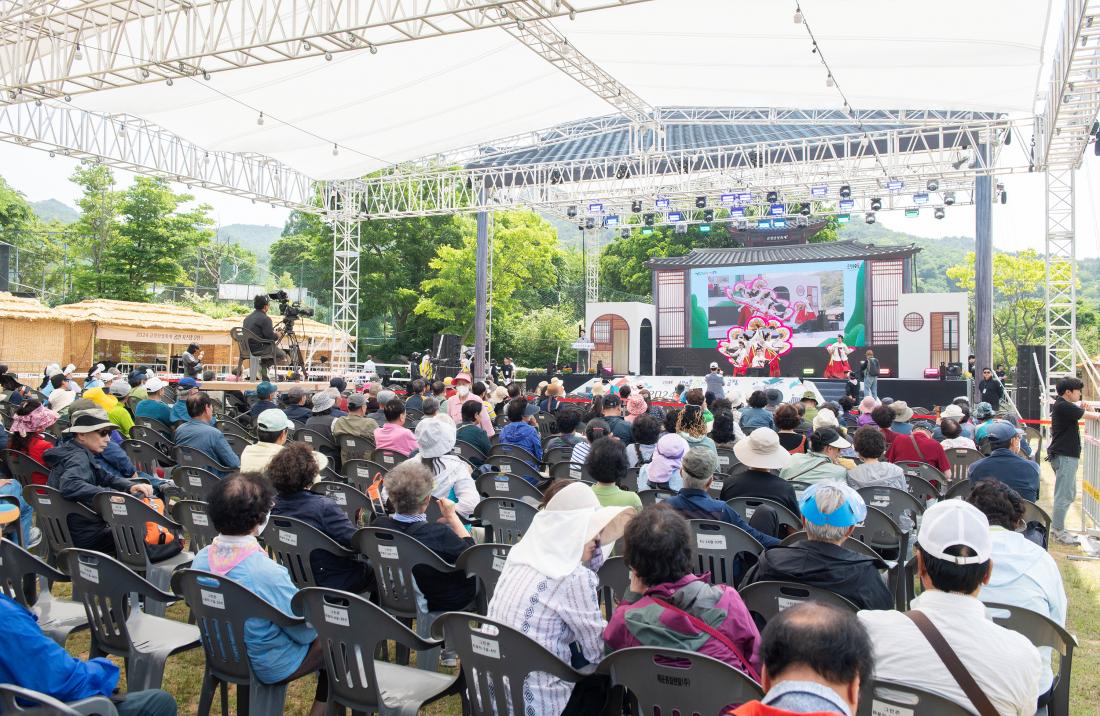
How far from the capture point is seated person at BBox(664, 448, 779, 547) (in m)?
3.60

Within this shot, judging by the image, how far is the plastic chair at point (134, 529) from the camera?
380 centimetres

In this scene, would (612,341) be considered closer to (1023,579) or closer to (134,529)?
(134,529)

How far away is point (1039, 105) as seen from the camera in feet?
47.4

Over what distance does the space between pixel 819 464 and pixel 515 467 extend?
2069 mm

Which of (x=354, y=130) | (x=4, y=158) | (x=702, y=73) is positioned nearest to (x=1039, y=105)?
(x=702, y=73)

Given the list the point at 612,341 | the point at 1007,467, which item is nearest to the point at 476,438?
the point at 1007,467

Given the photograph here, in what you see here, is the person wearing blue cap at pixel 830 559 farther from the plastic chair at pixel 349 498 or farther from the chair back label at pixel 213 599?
the plastic chair at pixel 349 498

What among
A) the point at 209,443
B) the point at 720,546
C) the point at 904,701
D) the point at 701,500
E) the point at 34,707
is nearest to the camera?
the point at 34,707

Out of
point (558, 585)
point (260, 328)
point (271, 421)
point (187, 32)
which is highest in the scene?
point (187, 32)

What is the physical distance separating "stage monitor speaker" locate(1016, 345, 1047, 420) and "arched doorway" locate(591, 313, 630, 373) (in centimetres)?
1383

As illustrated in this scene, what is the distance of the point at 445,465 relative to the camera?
4.39 meters

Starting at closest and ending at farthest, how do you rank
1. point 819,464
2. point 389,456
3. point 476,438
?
point 819,464, point 389,456, point 476,438

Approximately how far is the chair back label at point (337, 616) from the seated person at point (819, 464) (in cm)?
314

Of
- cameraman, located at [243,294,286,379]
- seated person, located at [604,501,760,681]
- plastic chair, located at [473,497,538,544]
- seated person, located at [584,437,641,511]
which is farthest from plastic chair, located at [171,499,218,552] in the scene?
cameraman, located at [243,294,286,379]
